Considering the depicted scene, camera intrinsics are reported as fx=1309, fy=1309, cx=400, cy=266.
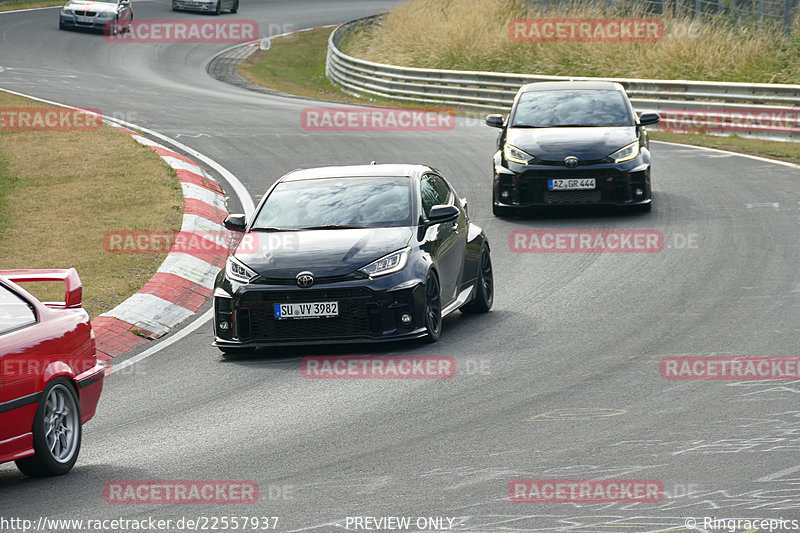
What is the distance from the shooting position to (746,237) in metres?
15.6

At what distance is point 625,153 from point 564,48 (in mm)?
19138

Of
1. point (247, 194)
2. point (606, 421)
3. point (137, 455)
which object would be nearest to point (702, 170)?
point (247, 194)

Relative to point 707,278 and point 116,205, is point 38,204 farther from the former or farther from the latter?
point 707,278

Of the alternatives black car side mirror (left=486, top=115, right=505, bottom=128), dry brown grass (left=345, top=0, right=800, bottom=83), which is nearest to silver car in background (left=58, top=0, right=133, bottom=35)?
dry brown grass (left=345, top=0, right=800, bottom=83)

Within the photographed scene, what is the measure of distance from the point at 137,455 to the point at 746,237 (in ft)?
31.8

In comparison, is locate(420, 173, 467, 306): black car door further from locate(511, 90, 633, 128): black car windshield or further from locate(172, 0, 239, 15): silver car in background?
locate(172, 0, 239, 15): silver car in background

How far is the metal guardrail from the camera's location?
24922mm

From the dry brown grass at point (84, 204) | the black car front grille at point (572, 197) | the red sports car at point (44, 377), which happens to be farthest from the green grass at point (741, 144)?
the red sports car at point (44, 377)

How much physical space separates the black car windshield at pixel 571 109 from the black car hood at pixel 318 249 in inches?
291

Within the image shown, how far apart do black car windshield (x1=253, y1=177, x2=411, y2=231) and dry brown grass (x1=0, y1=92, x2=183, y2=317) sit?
2.16m

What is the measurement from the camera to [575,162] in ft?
55.4

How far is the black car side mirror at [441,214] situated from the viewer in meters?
11.5

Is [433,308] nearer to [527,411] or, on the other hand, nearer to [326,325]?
[326,325]

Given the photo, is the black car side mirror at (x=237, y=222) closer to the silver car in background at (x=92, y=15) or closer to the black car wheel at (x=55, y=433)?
the black car wheel at (x=55, y=433)
